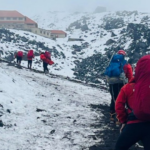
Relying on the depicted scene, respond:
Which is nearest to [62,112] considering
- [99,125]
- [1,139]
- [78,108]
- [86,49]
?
[78,108]

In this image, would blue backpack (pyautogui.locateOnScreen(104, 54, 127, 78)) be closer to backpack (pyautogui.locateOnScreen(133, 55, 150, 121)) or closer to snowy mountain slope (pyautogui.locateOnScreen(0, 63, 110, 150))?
snowy mountain slope (pyautogui.locateOnScreen(0, 63, 110, 150))

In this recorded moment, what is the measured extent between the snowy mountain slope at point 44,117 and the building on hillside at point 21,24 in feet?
247

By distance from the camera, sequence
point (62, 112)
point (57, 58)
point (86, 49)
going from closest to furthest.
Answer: point (62, 112) < point (57, 58) < point (86, 49)

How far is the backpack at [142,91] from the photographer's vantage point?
10.6 feet

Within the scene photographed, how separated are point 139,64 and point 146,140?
0.93 metres

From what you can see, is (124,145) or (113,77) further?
(113,77)

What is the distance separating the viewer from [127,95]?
3.68 meters

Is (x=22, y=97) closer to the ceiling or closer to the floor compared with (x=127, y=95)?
closer to the floor

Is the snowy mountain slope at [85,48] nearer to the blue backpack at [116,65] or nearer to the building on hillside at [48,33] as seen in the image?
the building on hillside at [48,33]

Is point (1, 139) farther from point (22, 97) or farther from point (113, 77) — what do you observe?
point (22, 97)

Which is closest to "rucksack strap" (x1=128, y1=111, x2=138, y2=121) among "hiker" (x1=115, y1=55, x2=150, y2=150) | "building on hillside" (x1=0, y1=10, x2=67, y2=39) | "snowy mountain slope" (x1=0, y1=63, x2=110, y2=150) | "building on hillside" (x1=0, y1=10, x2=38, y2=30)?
"hiker" (x1=115, y1=55, x2=150, y2=150)

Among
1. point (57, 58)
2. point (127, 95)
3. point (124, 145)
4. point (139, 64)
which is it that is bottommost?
point (57, 58)

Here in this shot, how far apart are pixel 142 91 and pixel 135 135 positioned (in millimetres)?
564

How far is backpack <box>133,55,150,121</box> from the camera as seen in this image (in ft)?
10.6
